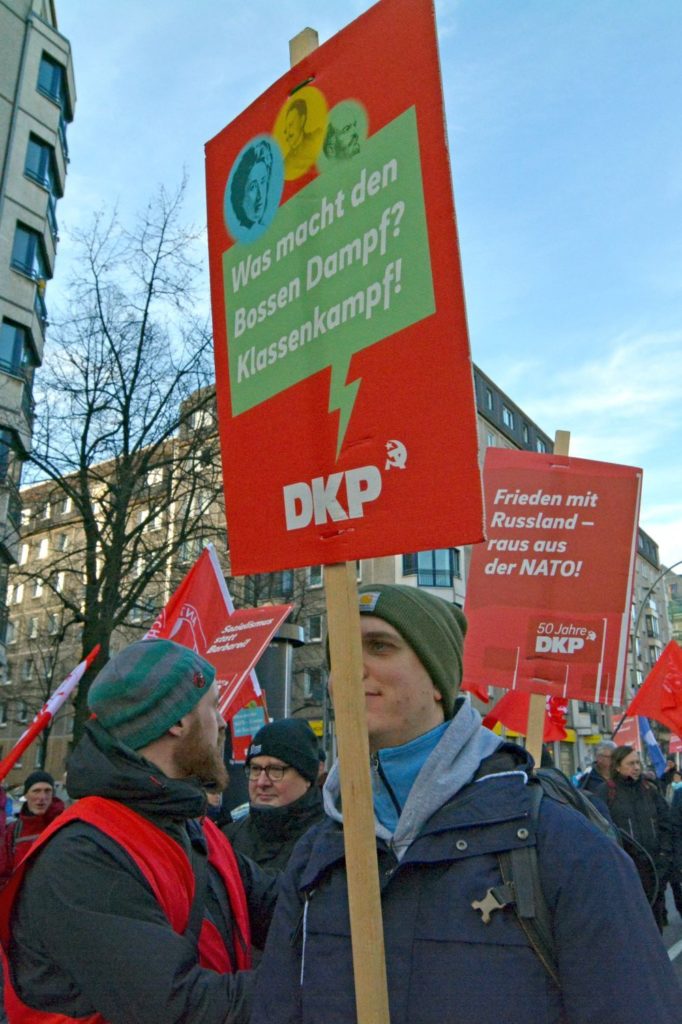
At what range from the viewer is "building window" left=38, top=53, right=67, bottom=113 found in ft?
95.1

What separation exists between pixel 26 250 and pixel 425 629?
2842 cm

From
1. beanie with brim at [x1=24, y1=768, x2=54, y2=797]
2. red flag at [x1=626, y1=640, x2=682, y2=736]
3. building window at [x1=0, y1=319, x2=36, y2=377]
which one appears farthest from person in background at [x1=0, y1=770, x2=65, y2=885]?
building window at [x1=0, y1=319, x2=36, y2=377]

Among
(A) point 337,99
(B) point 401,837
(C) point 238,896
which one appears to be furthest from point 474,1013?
(A) point 337,99

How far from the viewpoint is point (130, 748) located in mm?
2357

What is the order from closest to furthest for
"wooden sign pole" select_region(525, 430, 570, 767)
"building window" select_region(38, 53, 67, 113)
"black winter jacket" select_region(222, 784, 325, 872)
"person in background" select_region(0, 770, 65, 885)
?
"black winter jacket" select_region(222, 784, 325, 872) < "wooden sign pole" select_region(525, 430, 570, 767) < "person in background" select_region(0, 770, 65, 885) < "building window" select_region(38, 53, 67, 113)

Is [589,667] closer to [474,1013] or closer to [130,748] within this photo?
[130,748]

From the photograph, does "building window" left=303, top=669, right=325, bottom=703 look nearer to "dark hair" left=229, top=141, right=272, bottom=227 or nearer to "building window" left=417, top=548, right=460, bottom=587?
"building window" left=417, top=548, right=460, bottom=587

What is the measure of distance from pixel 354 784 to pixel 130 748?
92cm

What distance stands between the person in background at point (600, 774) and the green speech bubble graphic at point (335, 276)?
23.8 feet

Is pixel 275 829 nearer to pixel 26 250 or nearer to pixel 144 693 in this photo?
pixel 144 693

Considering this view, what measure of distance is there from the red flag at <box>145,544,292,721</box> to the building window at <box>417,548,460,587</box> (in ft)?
118

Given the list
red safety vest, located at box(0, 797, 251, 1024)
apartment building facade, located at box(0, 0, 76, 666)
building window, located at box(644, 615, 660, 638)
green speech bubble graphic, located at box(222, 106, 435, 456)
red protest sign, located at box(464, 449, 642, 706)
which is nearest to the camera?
green speech bubble graphic, located at box(222, 106, 435, 456)

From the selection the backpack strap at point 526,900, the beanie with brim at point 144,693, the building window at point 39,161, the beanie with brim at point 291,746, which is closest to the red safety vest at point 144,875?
the beanie with brim at point 144,693

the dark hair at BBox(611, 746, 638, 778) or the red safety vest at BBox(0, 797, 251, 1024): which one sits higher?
the red safety vest at BBox(0, 797, 251, 1024)
